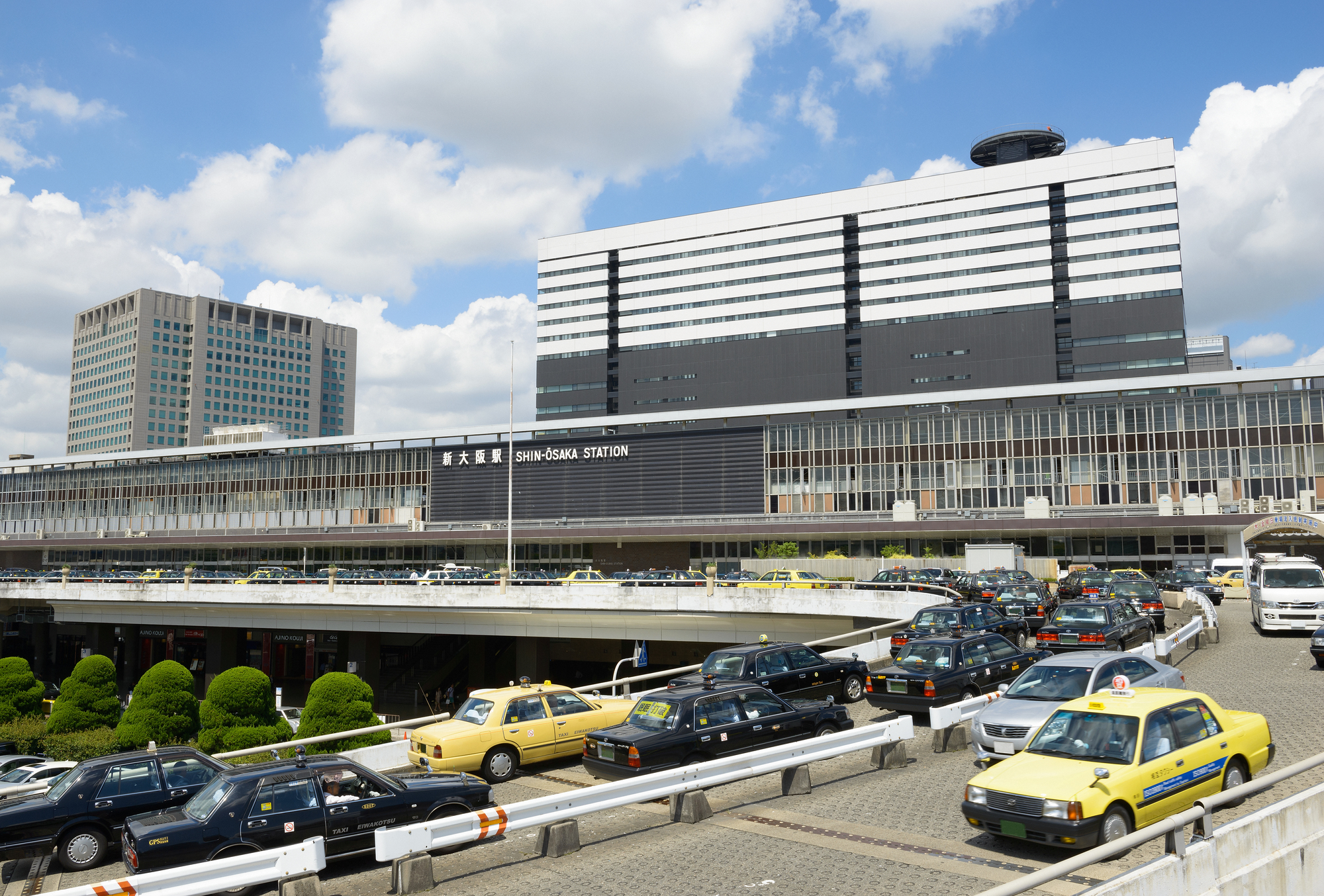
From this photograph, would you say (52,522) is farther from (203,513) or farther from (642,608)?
(642,608)

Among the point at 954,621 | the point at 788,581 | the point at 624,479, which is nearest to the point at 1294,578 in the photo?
the point at 954,621

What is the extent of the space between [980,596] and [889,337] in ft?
281

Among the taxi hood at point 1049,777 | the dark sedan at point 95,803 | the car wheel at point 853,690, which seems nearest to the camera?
the taxi hood at point 1049,777

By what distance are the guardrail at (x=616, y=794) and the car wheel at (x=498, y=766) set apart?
11.7ft

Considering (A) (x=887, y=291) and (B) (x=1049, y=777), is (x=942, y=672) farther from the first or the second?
(A) (x=887, y=291)

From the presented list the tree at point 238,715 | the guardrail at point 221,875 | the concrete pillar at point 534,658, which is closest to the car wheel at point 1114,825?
the guardrail at point 221,875

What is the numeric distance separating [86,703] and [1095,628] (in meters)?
33.9

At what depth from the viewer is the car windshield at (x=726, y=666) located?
19641mm

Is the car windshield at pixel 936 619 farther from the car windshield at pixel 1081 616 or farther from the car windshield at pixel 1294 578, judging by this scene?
the car windshield at pixel 1294 578

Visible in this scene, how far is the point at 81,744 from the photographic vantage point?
31422 mm

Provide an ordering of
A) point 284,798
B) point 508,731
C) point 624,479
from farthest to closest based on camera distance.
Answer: point 624,479 < point 508,731 < point 284,798

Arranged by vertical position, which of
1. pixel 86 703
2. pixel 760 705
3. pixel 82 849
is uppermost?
pixel 760 705

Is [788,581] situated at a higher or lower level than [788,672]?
higher

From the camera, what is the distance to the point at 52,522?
352 feet
